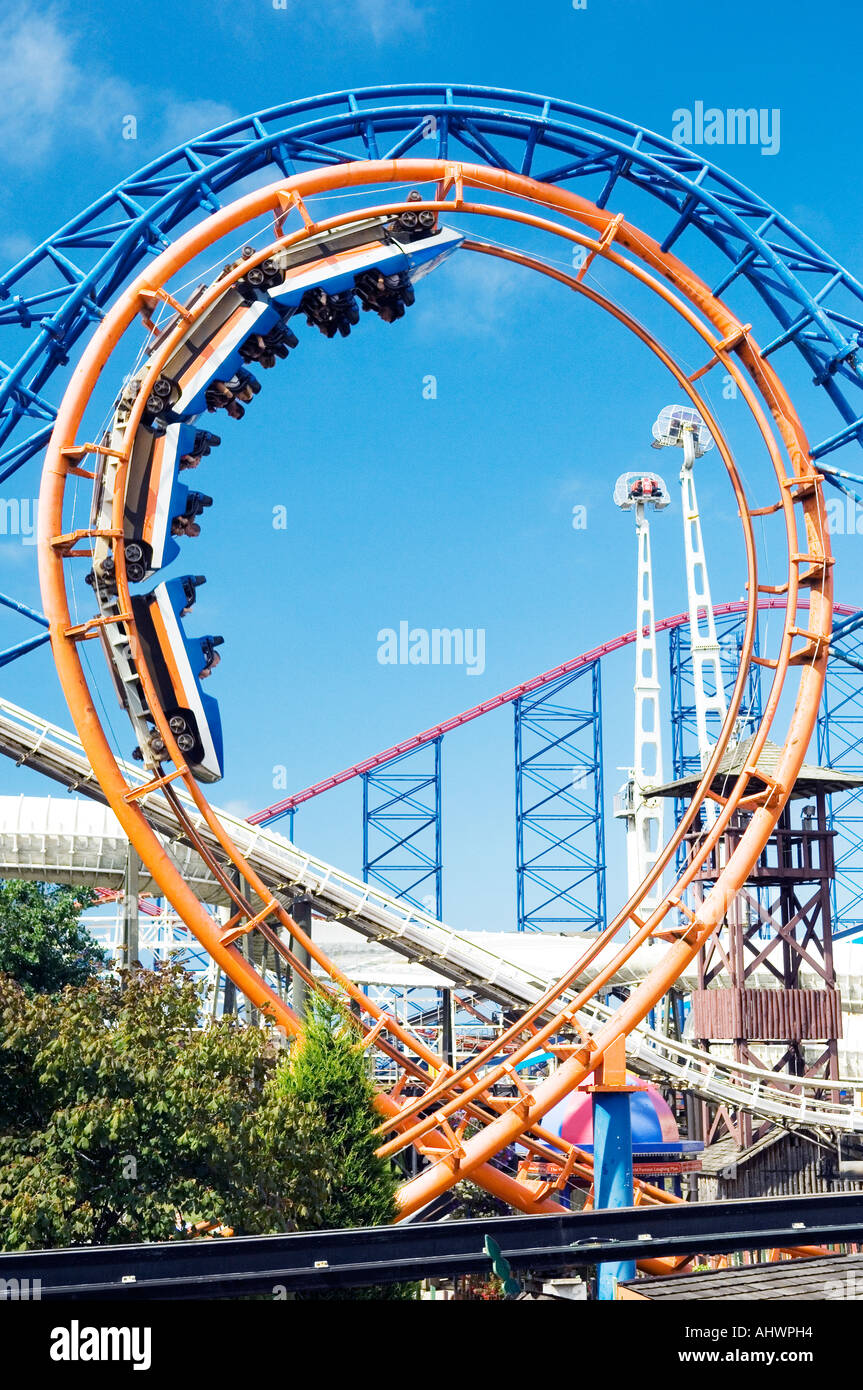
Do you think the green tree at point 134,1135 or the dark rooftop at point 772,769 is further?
the dark rooftop at point 772,769

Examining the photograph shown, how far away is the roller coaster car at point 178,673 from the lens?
17.1 meters

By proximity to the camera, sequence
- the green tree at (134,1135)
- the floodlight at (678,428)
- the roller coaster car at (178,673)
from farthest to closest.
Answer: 1. the floodlight at (678,428)
2. the roller coaster car at (178,673)
3. the green tree at (134,1135)

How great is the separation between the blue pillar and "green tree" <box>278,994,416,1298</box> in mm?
2895

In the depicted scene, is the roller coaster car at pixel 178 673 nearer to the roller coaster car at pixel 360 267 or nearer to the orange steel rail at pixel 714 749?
the orange steel rail at pixel 714 749

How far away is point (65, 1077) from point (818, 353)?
12.9 m

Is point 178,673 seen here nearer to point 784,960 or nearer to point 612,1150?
point 612,1150

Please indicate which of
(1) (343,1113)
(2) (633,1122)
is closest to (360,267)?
(1) (343,1113)

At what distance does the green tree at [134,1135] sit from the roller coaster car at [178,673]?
116 inches

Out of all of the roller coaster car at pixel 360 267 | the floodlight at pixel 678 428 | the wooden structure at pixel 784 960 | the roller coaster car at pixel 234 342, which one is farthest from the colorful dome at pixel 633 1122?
the floodlight at pixel 678 428

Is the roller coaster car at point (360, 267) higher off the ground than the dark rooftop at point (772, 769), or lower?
higher

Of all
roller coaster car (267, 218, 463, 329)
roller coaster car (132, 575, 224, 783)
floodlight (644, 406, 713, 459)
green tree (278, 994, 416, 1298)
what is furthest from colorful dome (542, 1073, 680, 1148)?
floodlight (644, 406, 713, 459)
